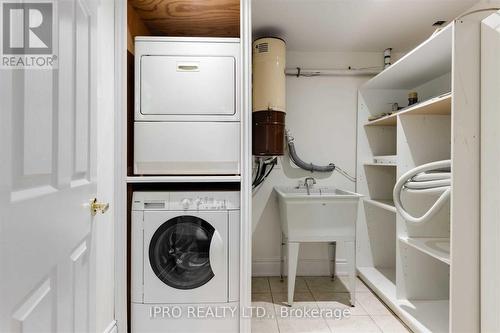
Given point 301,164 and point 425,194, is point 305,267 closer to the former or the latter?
point 301,164

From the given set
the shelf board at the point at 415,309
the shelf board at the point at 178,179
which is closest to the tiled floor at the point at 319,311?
the shelf board at the point at 415,309

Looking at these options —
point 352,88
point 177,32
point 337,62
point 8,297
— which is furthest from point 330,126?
point 8,297

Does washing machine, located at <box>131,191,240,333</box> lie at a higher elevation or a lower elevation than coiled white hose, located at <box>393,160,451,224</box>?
lower

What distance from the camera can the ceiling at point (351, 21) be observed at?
1981mm

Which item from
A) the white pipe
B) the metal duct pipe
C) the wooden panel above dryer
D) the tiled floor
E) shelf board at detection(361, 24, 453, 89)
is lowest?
the tiled floor

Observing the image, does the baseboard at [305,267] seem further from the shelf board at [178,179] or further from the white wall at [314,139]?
the shelf board at [178,179]

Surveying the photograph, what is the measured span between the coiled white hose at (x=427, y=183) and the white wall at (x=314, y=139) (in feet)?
3.21

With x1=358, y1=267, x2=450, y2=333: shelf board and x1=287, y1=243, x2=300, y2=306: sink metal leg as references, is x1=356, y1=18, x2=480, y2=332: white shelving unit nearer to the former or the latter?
x1=358, y1=267, x2=450, y2=333: shelf board

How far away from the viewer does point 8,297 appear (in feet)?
2.02

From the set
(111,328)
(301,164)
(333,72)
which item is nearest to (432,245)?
(301,164)
